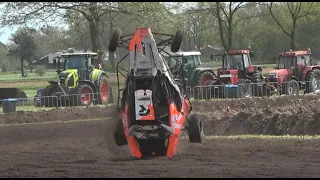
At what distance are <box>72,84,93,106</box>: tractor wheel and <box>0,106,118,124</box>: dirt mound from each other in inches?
105

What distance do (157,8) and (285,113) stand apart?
69.7 feet

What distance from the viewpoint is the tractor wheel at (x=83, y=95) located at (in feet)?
89.8

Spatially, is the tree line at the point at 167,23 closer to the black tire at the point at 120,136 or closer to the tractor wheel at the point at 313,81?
the tractor wheel at the point at 313,81

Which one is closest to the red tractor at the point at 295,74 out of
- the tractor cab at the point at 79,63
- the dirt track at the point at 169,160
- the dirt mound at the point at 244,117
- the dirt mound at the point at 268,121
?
the dirt mound at the point at 244,117

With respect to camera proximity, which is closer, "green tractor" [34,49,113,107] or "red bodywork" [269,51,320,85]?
"green tractor" [34,49,113,107]

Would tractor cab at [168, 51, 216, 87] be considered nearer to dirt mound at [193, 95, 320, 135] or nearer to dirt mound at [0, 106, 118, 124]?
dirt mound at [0, 106, 118, 124]

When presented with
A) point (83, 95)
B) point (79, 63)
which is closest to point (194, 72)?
point (79, 63)

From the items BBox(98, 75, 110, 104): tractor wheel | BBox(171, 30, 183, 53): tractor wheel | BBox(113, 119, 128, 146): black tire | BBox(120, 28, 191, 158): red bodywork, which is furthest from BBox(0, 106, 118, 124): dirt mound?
BBox(171, 30, 183, 53): tractor wheel

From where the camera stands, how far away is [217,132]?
18859 mm

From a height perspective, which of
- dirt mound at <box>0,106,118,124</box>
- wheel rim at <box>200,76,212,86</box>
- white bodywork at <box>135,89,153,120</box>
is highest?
white bodywork at <box>135,89,153,120</box>

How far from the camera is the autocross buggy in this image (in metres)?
11.0

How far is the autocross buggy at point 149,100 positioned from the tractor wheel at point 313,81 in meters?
20.1

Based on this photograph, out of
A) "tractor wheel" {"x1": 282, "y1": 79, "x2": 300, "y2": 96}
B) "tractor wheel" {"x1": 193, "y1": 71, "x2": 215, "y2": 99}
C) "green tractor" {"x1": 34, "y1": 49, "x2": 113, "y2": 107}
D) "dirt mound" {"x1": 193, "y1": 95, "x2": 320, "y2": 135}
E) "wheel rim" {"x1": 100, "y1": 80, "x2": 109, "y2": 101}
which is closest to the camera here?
"dirt mound" {"x1": 193, "y1": 95, "x2": 320, "y2": 135}

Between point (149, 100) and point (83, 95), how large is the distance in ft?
55.8
